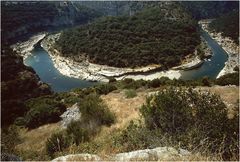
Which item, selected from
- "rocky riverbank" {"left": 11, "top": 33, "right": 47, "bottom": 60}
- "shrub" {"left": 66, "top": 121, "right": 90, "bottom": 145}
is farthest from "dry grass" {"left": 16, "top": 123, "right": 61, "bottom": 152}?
"rocky riverbank" {"left": 11, "top": 33, "right": 47, "bottom": 60}

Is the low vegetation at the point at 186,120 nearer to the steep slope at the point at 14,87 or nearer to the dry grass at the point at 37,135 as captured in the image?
the dry grass at the point at 37,135

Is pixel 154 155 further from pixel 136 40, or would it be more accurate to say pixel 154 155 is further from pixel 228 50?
pixel 228 50

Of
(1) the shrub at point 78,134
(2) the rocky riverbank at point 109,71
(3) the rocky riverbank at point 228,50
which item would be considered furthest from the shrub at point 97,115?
(3) the rocky riverbank at point 228,50

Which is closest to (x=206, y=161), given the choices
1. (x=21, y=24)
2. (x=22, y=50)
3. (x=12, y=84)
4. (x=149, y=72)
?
(x=12, y=84)

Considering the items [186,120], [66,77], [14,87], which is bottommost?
[66,77]

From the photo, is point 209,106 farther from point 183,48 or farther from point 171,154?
point 183,48

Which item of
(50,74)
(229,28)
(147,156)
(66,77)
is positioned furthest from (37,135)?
(229,28)
